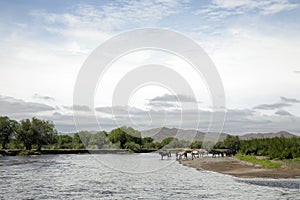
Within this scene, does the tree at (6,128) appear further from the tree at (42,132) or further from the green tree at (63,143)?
the green tree at (63,143)

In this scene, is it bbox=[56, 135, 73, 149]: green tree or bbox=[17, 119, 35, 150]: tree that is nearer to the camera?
bbox=[17, 119, 35, 150]: tree

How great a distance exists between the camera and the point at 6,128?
15388cm

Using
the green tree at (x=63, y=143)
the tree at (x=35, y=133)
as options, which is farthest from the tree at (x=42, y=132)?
the green tree at (x=63, y=143)

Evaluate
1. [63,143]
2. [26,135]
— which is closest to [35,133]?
[26,135]

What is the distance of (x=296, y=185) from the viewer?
45875 mm

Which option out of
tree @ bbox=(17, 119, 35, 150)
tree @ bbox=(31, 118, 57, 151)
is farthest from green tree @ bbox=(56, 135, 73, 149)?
tree @ bbox=(17, 119, 35, 150)

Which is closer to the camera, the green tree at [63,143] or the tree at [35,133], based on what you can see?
the tree at [35,133]

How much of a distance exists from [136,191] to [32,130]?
12018 centimetres

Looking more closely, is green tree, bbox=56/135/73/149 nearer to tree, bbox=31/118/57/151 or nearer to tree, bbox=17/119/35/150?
tree, bbox=31/118/57/151

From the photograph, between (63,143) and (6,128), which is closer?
(6,128)

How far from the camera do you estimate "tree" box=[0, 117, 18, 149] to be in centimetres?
15288

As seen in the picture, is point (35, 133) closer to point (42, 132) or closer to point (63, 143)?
point (42, 132)

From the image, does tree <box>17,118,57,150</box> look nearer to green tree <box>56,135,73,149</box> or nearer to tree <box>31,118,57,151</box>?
tree <box>31,118,57,151</box>

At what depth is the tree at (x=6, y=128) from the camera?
152875 millimetres
